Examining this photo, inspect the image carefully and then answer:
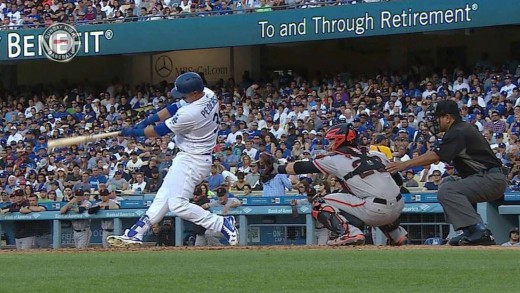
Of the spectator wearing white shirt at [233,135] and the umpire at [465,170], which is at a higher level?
the spectator wearing white shirt at [233,135]

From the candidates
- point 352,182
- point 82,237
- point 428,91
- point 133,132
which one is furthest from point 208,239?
point 428,91

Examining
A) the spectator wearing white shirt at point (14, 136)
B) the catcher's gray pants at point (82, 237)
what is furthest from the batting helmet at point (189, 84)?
the spectator wearing white shirt at point (14, 136)

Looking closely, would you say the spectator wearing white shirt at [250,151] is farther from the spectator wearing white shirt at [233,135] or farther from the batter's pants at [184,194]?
the batter's pants at [184,194]

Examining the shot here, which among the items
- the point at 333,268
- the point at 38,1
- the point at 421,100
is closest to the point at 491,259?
the point at 333,268

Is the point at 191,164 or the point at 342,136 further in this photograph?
the point at 191,164

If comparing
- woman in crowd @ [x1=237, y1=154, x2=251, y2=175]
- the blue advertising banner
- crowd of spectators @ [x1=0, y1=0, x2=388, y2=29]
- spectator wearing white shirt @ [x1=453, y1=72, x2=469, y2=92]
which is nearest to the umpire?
woman in crowd @ [x1=237, y1=154, x2=251, y2=175]

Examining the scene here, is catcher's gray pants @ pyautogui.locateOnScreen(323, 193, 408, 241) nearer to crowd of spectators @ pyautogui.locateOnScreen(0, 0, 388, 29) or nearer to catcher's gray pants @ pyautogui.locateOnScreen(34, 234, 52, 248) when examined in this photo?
catcher's gray pants @ pyautogui.locateOnScreen(34, 234, 52, 248)

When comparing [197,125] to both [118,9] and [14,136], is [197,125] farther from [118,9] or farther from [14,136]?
[118,9]
